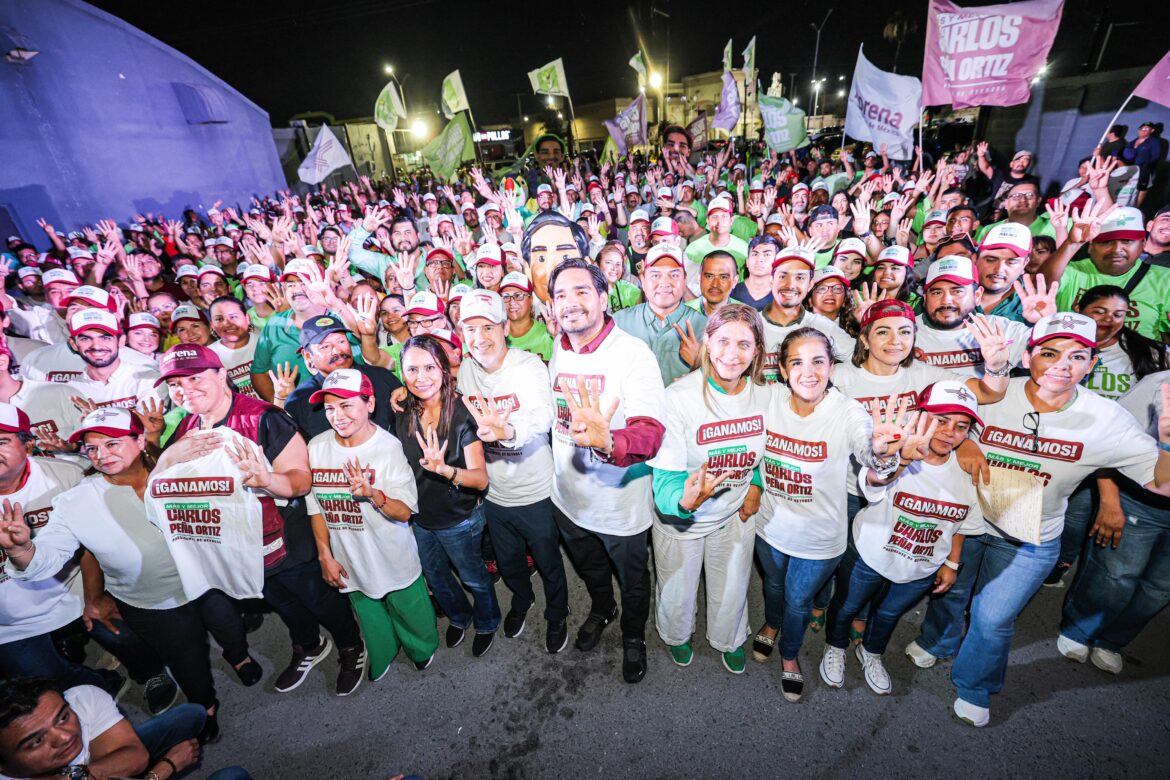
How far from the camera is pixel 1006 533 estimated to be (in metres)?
2.76

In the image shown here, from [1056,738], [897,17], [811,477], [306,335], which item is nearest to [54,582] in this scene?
[306,335]

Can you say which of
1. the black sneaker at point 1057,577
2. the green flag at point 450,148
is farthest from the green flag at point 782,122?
the black sneaker at point 1057,577

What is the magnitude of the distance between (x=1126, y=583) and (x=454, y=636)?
16.0ft

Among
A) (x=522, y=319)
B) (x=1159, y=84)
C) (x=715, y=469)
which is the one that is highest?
(x=1159, y=84)

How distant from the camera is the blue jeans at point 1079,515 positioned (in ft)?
11.3

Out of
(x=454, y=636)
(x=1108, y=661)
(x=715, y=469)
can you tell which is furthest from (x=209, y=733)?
(x=1108, y=661)

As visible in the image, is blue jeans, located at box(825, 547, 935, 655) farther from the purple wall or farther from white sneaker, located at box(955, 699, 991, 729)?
the purple wall

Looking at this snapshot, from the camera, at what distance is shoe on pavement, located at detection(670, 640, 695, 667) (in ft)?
11.7

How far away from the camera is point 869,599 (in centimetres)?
329

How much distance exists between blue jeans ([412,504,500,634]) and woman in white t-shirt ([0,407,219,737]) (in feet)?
5.23

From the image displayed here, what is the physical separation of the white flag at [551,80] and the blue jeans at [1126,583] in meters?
17.2

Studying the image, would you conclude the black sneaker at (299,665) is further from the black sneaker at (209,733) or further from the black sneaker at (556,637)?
the black sneaker at (556,637)

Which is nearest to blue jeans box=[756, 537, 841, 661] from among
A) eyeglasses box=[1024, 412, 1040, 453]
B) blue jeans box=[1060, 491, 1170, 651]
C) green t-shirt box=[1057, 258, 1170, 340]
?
eyeglasses box=[1024, 412, 1040, 453]

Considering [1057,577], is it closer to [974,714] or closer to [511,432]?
[974,714]
